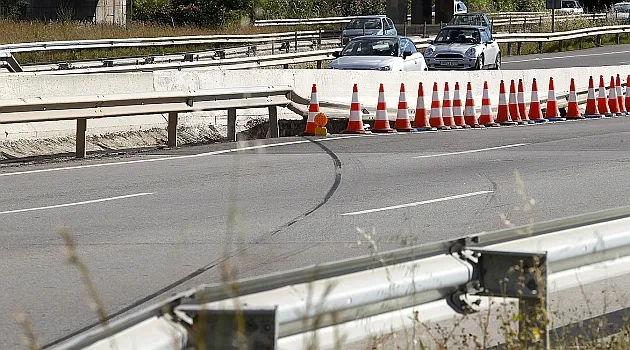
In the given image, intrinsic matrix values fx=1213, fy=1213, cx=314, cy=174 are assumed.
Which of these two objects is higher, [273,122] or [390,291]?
[390,291]

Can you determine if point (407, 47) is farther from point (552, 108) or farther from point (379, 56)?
point (552, 108)

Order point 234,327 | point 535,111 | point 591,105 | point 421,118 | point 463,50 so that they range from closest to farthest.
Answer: point 234,327, point 421,118, point 535,111, point 591,105, point 463,50

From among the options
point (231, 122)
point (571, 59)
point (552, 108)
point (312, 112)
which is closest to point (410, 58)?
point (552, 108)

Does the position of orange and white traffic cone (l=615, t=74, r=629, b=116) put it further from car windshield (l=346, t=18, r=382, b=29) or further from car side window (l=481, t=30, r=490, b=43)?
car windshield (l=346, t=18, r=382, b=29)

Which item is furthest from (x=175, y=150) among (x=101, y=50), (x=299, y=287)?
(x=101, y=50)

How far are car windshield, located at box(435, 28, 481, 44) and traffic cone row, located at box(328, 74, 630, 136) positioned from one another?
35.9 feet

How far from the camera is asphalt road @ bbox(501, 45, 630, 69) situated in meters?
44.2

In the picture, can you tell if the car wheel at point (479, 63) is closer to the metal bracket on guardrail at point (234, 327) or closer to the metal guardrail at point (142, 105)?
the metal guardrail at point (142, 105)

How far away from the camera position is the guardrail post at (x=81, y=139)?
15.9 metres

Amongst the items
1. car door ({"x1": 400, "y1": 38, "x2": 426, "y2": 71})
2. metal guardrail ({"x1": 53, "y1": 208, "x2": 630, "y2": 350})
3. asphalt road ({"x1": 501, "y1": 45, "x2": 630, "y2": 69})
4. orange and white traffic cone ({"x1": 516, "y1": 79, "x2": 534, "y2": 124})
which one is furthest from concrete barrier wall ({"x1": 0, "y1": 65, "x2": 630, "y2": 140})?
asphalt road ({"x1": 501, "y1": 45, "x2": 630, "y2": 69})

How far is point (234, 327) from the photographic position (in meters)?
3.78

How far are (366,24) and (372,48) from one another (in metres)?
16.7

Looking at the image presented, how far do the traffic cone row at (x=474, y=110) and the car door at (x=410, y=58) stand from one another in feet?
14.6

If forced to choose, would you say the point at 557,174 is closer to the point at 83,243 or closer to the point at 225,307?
the point at 83,243
